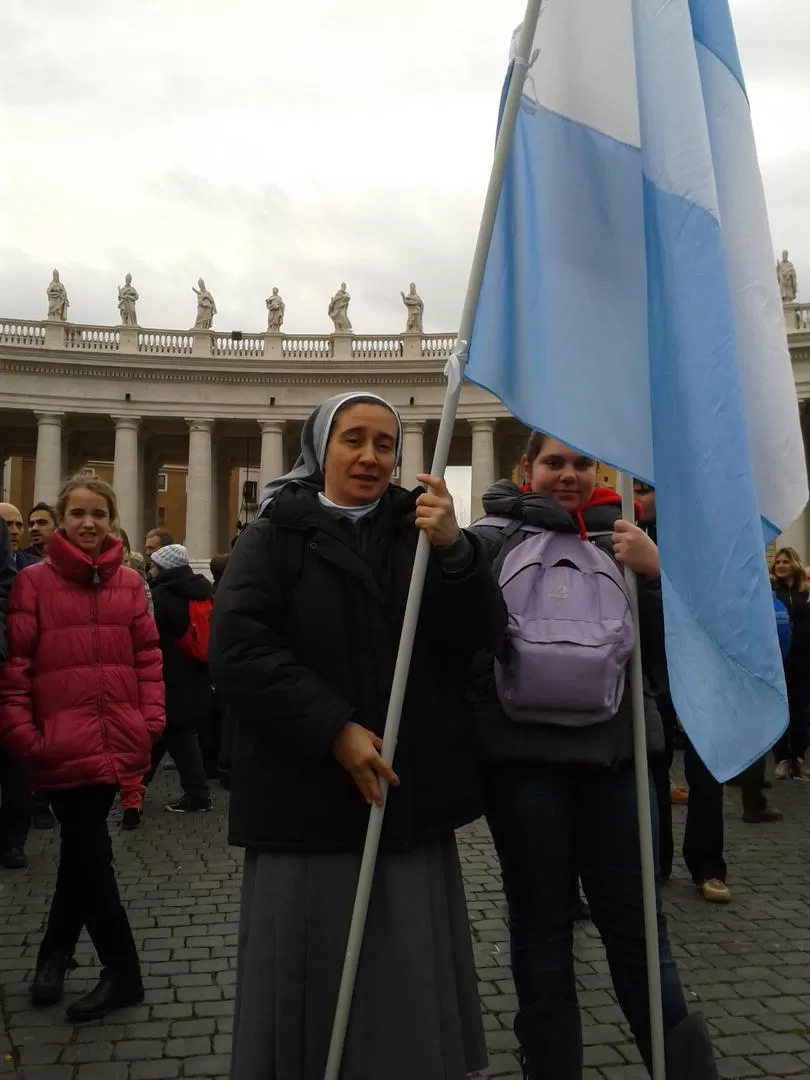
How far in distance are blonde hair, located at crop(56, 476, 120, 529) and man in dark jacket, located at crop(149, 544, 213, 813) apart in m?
3.66

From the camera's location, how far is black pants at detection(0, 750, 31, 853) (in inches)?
241

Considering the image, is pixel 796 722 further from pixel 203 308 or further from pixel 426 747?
pixel 203 308

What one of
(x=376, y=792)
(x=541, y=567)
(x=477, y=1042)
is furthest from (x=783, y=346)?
(x=477, y=1042)

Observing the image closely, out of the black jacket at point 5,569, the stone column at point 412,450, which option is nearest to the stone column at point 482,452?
the stone column at point 412,450

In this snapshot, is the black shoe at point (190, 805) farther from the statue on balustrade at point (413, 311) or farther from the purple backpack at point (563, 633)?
the statue on balustrade at point (413, 311)

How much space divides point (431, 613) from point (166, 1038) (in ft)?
7.28

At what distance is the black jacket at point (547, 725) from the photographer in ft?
9.26

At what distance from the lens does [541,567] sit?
117 inches

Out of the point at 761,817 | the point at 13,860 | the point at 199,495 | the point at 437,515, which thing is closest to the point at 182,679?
the point at 13,860

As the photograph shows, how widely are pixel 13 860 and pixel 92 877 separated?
2573 mm

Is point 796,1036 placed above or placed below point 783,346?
below

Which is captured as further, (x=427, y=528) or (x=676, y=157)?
(x=676, y=157)

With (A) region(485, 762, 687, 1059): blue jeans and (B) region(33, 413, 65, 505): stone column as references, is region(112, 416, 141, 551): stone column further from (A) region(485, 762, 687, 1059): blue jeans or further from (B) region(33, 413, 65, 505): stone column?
(A) region(485, 762, 687, 1059): blue jeans

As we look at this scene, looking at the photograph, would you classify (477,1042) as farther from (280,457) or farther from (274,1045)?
(280,457)
